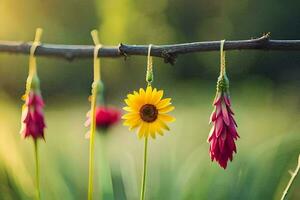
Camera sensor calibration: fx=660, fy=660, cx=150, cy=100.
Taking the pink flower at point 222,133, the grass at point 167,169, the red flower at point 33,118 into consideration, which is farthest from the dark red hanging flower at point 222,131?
the grass at point 167,169

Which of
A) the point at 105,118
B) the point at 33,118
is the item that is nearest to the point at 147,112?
the point at 33,118

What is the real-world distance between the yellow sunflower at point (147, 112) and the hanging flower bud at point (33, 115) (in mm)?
99

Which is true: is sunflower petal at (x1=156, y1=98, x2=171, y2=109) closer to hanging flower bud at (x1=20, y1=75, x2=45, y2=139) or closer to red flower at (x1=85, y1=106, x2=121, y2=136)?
hanging flower bud at (x1=20, y1=75, x2=45, y2=139)

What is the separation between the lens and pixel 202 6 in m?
4.32

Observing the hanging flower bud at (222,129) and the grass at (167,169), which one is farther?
the grass at (167,169)

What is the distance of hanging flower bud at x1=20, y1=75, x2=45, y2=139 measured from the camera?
26.0 inches

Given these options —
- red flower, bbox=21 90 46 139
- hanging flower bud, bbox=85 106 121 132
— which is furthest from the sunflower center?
hanging flower bud, bbox=85 106 121 132

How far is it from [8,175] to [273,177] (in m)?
0.49

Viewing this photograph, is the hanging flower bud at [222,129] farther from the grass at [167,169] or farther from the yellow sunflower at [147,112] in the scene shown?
the grass at [167,169]

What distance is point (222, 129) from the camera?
591 millimetres

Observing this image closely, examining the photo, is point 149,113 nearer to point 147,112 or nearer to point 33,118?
point 147,112

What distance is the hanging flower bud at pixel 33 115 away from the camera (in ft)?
2.17

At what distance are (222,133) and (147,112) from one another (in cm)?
8

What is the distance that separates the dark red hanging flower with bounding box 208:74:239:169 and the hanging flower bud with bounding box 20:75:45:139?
0.18 metres
